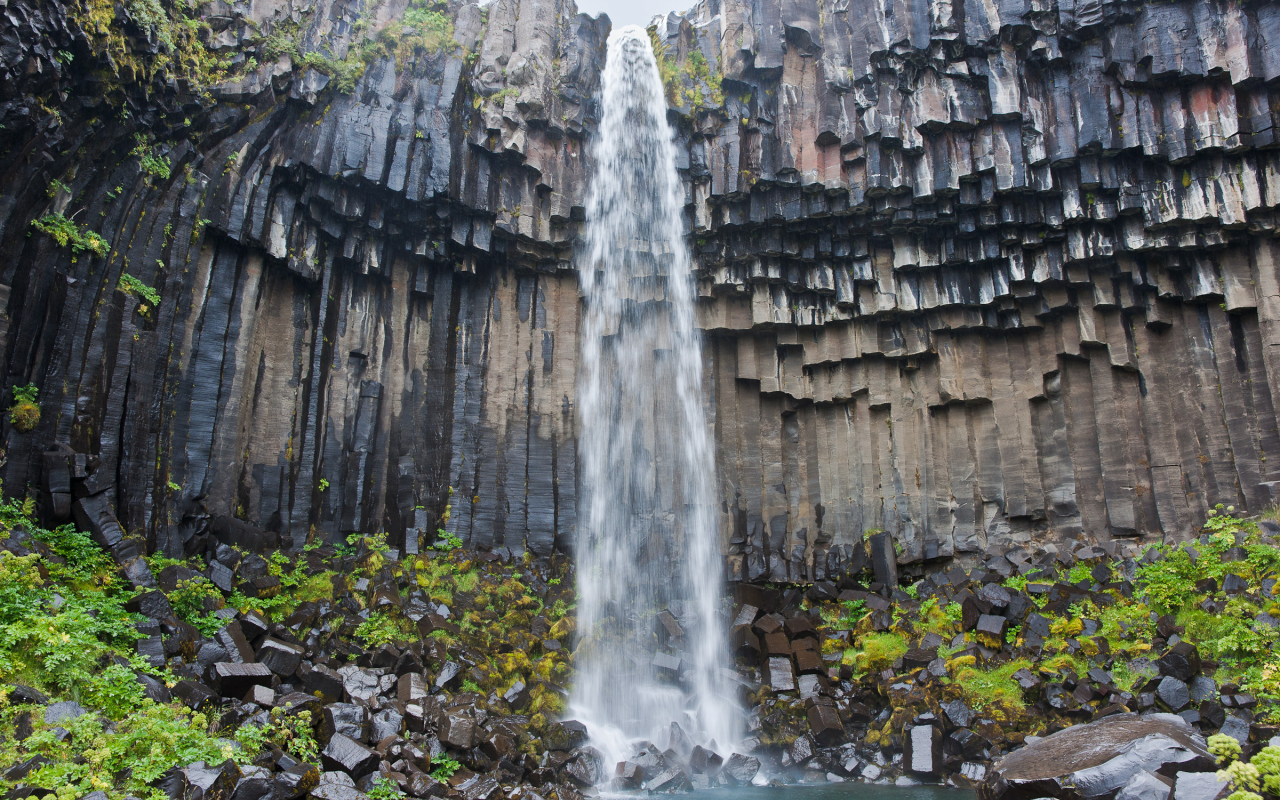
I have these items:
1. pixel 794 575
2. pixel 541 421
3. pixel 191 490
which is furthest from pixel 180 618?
pixel 794 575

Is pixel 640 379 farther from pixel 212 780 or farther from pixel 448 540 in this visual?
pixel 212 780

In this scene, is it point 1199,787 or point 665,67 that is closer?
point 1199,787

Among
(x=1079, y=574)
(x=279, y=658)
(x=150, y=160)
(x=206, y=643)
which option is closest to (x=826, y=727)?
(x=1079, y=574)

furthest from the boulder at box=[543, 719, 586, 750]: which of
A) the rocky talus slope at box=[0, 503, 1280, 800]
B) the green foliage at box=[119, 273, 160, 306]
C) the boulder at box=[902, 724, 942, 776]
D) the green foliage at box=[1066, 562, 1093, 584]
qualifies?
the green foliage at box=[1066, 562, 1093, 584]

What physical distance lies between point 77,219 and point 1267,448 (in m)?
18.4

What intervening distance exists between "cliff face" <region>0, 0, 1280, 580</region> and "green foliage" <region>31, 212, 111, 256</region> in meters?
0.41

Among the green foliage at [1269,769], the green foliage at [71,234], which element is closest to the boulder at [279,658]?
the green foliage at [71,234]

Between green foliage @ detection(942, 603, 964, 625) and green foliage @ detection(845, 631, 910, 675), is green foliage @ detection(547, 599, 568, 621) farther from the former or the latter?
green foliage @ detection(942, 603, 964, 625)

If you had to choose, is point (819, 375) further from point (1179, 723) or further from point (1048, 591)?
point (1179, 723)

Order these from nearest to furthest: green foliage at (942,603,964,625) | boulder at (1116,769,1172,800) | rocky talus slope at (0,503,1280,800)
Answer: boulder at (1116,769,1172,800) → rocky talus slope at (0,503,1280,800) → green foliage at (942,603,964,625)

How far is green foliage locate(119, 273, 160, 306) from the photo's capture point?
10.8 m

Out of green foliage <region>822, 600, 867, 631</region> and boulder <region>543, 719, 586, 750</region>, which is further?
green foliage <region>822, 600, 867, 631</region>

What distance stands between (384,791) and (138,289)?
8.05 meters

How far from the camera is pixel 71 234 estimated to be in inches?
397
